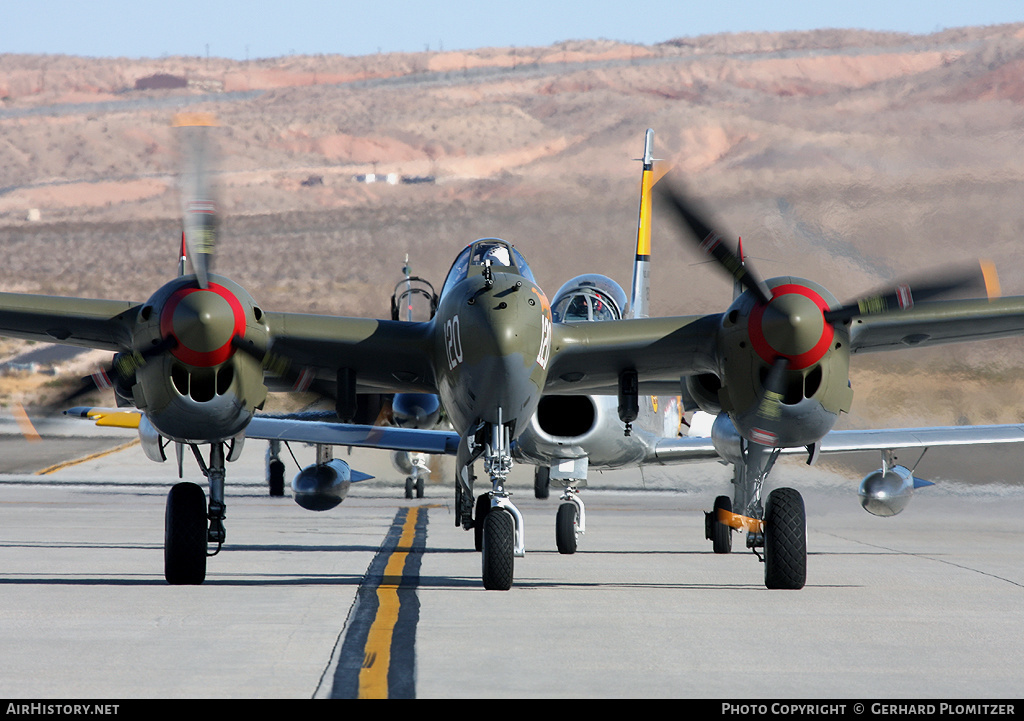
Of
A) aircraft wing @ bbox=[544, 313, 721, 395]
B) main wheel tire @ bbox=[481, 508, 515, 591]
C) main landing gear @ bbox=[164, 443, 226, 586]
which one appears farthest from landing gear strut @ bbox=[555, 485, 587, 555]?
main landing gear @ bbox=[164, 443, 226, 586]

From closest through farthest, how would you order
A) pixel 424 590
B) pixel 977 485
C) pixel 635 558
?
1. pixel 424 590
2. pixel 635 558
3. pixel 977 485

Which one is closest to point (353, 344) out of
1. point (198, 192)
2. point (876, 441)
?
point (198, 192)

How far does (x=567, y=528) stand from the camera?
20219 millimetres

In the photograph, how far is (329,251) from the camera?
283 ft

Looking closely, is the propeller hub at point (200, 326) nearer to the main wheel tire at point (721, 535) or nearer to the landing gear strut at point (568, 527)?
the landing gear strut at point (568, 527)

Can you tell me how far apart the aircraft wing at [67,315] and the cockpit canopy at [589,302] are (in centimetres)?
839

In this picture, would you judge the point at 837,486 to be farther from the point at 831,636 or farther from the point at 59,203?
the point at 59,203

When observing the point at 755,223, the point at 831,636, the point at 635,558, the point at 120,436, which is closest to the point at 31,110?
the point at 120,436

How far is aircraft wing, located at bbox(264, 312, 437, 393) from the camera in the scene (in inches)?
589

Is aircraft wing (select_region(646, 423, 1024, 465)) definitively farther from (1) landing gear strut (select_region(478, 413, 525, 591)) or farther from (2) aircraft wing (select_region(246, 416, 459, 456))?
(1) landing gear strut (select_region(478, 413, 525, 591))

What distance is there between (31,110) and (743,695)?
134 meters

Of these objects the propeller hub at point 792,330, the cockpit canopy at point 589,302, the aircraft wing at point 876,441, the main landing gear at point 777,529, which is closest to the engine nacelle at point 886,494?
the aircraft wing at point 876,441

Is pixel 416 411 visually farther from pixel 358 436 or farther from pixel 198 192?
pixel 198 192
